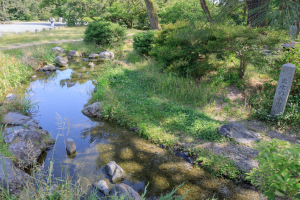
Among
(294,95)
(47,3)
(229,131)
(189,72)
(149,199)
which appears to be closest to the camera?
(149,199)

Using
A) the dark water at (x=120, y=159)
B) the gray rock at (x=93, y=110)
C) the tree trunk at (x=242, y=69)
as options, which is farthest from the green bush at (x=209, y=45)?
the dark water at (x=120, y=159)

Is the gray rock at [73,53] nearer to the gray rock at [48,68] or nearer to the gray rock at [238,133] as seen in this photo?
the gray rock at [48,68]

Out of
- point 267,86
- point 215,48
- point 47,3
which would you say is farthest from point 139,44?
point 47,3

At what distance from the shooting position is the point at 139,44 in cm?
1193

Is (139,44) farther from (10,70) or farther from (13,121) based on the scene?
(13,121)

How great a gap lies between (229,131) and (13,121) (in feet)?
17.8

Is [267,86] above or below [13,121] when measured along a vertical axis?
above

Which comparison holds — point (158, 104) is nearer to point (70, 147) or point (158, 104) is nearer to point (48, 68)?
point (70, 147)

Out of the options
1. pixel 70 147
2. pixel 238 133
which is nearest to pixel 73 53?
pixel 70 147

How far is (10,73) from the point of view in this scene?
7844 millimetres

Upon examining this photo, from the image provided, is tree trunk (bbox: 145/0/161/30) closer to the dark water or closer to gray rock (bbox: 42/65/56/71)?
gray rock (bbox: 42/65/56/71)

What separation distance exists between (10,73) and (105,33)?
8.18 meters

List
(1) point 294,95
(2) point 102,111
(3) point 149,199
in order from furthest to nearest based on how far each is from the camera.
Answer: (2) point 102,111 < (1) point 294,95 < (3) point 149,199

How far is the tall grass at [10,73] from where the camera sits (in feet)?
23.6
